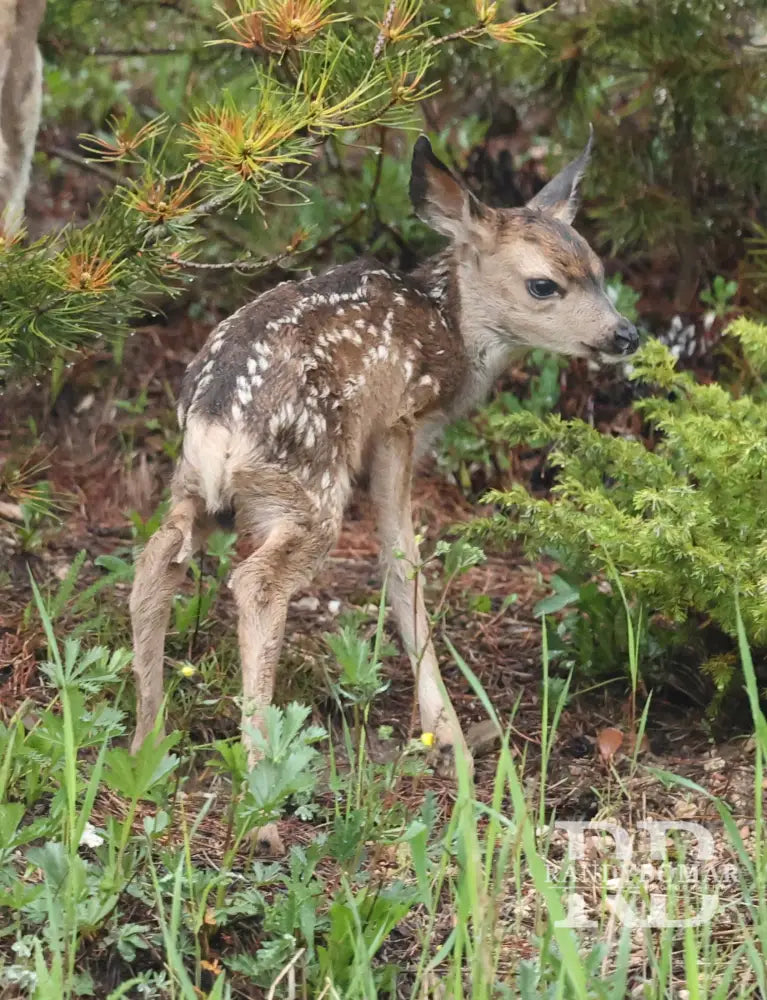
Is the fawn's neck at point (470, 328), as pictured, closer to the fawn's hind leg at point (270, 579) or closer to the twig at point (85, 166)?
the fawn's hind leg at point (270, 579)

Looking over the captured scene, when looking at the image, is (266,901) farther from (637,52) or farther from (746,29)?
(746,29)

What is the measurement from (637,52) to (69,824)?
410 centimetres

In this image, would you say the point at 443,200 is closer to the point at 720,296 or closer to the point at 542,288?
the point at 542,288

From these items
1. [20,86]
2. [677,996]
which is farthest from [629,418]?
[677,996]

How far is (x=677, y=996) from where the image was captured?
337 centimetres

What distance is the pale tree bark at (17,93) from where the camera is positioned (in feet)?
15.7

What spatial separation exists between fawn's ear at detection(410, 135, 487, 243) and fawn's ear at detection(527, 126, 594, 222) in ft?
1.14

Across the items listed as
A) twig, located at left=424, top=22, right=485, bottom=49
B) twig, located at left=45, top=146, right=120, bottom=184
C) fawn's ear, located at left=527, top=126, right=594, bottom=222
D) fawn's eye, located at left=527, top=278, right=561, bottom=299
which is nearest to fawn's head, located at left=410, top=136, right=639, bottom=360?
fawn's eye, located at left=527, top=278, right=561, bottom=299

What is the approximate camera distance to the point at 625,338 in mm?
5031

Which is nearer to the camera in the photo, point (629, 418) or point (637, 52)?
point (637, 52)

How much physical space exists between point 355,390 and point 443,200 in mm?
954

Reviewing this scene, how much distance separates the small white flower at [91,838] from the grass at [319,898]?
14mm

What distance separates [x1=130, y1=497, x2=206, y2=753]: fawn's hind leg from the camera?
429 centimetres

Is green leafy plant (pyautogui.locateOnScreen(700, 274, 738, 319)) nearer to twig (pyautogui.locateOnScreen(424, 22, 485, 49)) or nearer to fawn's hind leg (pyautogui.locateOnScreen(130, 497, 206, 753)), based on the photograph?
twig (pyautogui.locateOnScreen(424, 22, 485, 49))
